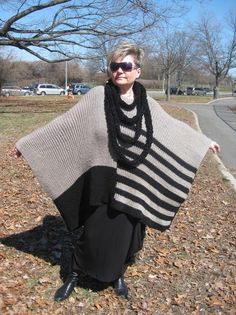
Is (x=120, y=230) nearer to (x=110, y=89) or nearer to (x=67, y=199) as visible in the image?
(x=67, y=199)

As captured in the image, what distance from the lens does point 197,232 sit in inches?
Result: 224

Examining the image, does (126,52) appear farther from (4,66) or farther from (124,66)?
(4,66)

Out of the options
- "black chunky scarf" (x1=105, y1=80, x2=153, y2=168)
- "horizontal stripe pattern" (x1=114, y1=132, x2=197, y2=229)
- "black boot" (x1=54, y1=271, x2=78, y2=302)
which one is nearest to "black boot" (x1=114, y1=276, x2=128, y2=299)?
"black boot" (x1=54, y1=271, x2=78, y2=302)

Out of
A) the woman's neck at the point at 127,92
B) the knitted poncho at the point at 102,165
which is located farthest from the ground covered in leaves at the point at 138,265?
the woman's neck at the point at 127,92

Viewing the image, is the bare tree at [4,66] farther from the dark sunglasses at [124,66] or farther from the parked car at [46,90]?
the dark sunglasses at [124,66]

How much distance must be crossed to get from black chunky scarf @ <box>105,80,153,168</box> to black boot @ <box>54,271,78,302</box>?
1044mm

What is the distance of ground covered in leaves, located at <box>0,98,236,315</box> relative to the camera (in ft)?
13.0

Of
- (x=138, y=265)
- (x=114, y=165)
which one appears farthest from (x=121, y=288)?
(x=114, y=165)

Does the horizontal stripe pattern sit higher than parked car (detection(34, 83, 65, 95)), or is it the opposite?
the horizontal stripe pattern

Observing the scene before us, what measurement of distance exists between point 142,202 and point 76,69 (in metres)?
83.8

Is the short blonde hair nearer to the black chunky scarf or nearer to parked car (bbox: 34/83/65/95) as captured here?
the black chunky scarf

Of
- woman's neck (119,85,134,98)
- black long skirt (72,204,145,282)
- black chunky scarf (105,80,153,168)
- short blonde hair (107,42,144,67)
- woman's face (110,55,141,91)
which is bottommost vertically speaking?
black long skirt (72,204,145,282)

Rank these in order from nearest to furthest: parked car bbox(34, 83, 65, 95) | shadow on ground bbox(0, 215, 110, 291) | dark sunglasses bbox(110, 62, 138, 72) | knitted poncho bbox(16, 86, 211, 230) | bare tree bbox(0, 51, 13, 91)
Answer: dark sunglasses bbox(110, 62, 138, 72)
knitted poncho bbox(16, 86, 211, 230)
shadow on ground bbox(0, 215, 110, 291)
bare tree bbox(0, 51, 13, 91)
parked car bbox(34, 83, 65, 95)

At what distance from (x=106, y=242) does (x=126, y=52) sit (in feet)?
4.64
